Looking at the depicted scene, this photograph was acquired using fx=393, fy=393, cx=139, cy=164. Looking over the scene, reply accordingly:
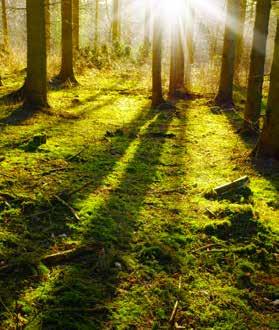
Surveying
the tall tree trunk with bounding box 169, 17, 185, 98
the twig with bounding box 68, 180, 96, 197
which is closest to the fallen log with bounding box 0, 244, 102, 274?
the twig with bounding box 68, 180, 96, 197

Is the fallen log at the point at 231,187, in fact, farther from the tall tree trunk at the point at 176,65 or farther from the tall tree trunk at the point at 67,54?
the tall tree trunk at the point at 67,54

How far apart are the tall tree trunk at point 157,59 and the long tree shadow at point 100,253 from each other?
5069 mm

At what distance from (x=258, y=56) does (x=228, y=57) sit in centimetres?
404

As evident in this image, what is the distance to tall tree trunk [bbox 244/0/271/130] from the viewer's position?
806 cm

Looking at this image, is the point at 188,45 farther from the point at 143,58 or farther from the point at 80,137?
the point at 80,137

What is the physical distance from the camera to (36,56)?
9.14m

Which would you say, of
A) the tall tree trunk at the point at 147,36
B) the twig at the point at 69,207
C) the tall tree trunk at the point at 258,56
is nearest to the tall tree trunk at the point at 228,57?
the tall tree trunk at the point at 258,56

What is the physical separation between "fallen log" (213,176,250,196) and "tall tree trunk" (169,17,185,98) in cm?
814

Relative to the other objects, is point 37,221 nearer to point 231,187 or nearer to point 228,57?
point 231,187

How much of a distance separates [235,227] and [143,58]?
21.2 meters

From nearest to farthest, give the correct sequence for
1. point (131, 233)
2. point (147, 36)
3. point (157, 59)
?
point (131, 233) → point (157, 59) → point (147, 36)

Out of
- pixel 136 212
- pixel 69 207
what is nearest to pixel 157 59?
pixel 136 212

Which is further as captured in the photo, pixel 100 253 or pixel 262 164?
pixel 262 164

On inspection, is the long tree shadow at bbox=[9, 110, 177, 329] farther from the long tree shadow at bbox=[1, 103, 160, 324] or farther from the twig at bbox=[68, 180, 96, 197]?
the long tree shadow at bbox=[1, 103, 160, 324]
